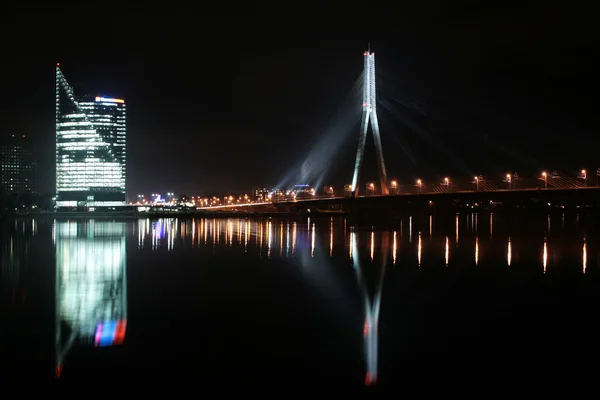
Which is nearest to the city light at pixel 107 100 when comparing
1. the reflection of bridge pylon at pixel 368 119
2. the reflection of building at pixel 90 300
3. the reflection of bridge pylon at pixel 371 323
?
the reflection of bridge pylon at pixel 368 119

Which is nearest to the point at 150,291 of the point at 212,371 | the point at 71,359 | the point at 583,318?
the point at 71,359

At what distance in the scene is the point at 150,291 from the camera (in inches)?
443

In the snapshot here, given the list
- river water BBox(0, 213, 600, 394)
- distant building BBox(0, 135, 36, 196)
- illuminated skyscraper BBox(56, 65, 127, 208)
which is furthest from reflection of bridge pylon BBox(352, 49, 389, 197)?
distant building BBox(0, 135, 36, 196)

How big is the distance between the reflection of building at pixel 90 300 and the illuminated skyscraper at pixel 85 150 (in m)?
77.6

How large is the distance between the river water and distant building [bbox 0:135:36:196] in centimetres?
10587

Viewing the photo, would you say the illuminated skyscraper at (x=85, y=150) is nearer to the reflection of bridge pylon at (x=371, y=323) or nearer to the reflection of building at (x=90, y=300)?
the reflection of building at (x=90, y=300)

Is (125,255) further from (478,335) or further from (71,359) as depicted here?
(478,335)

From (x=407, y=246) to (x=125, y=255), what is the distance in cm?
987

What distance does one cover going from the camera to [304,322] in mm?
8797

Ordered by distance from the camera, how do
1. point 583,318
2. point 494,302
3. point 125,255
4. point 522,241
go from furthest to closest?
point 522,241 → point 125,255 → point 494,302 → point 583,318

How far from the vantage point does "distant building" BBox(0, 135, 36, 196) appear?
111062 mm

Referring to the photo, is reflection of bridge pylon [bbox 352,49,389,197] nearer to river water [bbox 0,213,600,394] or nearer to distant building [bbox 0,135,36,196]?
river water [bbox 0,213,600,394]

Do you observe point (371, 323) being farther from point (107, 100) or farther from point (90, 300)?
point (107, 100)

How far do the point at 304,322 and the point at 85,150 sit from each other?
8966cm
